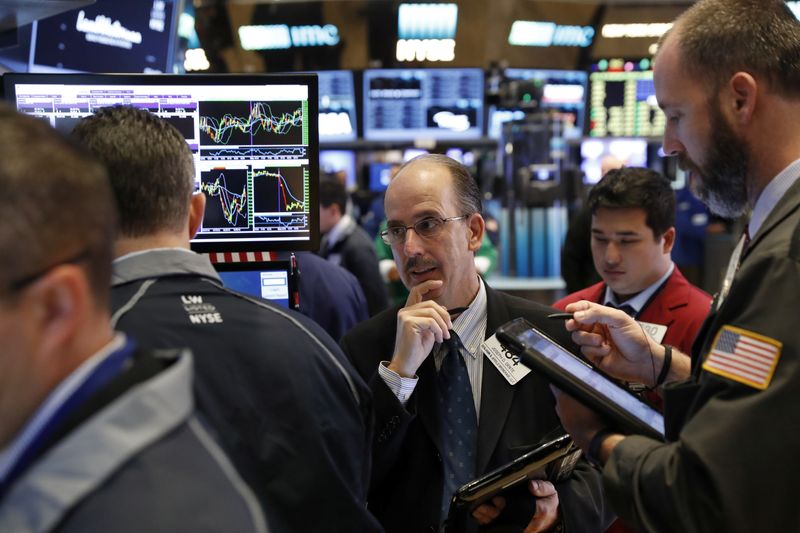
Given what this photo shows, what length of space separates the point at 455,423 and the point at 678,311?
1.04 metres

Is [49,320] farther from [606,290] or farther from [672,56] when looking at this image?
[606,290]

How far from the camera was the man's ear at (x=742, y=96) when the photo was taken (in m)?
1.64

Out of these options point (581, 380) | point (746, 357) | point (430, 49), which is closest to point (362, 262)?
point (581, 380)

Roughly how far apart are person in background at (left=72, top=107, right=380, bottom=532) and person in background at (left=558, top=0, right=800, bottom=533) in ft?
1.73

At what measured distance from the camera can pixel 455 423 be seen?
84.5 inches

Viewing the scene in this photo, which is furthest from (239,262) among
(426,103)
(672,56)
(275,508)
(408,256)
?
(426,103)

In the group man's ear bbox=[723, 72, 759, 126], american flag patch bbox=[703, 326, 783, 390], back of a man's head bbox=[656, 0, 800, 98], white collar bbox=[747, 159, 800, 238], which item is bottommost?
american flag patch bbox=[703, 326, 783, 390]

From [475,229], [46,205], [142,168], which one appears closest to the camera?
[46,205]

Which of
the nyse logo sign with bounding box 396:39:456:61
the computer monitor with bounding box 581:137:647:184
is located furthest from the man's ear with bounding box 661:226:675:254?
the nyse logo sign with bounding box 396:39:456:61

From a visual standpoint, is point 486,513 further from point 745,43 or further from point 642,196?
point 642,196

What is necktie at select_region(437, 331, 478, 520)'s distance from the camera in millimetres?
2094

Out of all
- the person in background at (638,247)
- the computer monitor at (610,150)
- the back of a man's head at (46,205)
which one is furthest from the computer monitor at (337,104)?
the back of a man's head at (46,205)

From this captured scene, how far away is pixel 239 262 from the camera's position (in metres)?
2.35

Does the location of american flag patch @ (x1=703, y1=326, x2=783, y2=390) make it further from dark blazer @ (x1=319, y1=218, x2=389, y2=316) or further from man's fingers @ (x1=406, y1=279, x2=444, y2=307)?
dark blazer @ (x1=319, y1=218, x2=389, y2=316)
